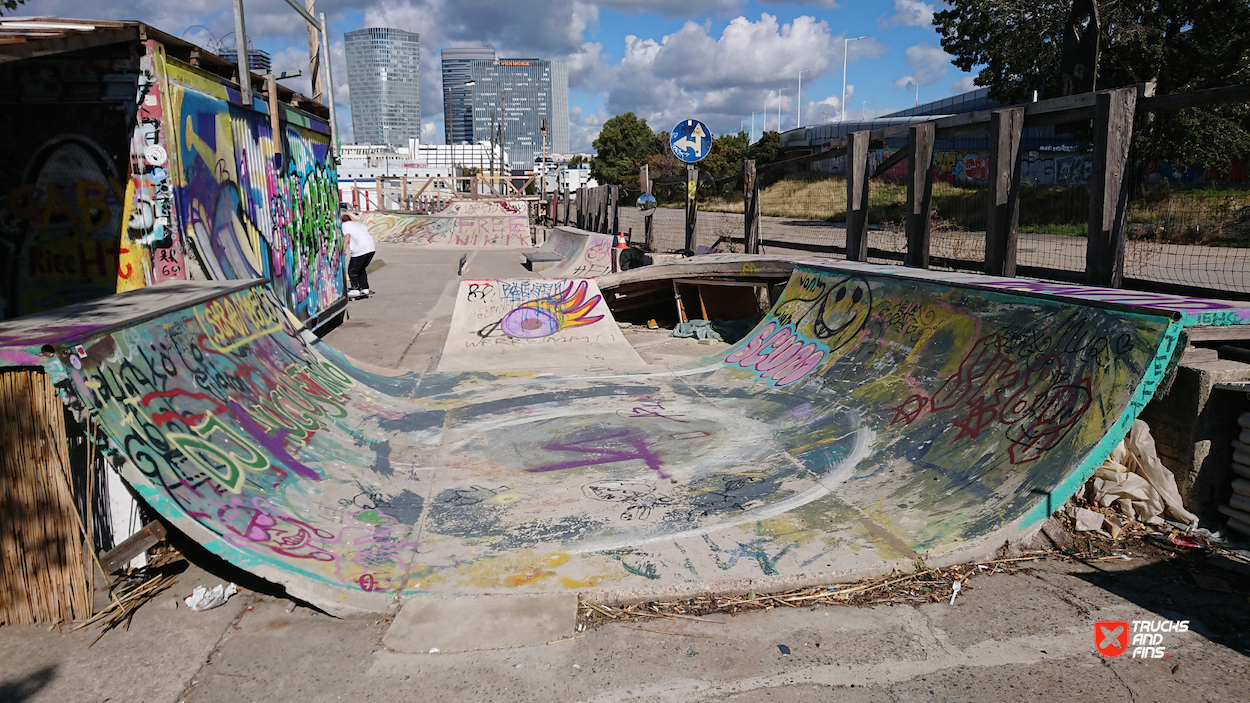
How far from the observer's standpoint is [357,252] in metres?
14.1

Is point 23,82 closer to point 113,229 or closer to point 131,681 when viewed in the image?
point 113,229

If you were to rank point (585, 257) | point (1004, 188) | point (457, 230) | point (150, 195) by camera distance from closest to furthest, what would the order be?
point (150, 195), point (1004, 188), point (585, 257), point (457, 230)

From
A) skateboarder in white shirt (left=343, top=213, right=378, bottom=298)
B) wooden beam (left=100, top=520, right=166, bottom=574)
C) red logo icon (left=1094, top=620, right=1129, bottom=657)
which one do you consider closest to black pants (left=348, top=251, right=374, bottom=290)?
skateboarder in white shirt (left=343, top=213, right=378, bottom=298)

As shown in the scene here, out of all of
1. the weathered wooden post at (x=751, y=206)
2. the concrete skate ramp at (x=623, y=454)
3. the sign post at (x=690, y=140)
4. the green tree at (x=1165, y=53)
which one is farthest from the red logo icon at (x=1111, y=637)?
the green tree at (x=1165, y=53)

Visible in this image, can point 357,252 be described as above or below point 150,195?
below

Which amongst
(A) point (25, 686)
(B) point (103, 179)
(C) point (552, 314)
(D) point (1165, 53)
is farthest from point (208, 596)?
(D) point (1165, 53)

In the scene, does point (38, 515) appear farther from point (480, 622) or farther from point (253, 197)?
point (253, 197)

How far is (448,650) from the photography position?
3.17m

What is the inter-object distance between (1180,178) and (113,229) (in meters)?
31.9

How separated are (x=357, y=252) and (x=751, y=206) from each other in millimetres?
7498

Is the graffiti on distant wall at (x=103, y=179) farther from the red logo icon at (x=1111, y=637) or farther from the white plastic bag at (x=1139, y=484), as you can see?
the white plastic bag at (x=1139, y=484)

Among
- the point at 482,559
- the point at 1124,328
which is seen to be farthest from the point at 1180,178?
the point at 482,559

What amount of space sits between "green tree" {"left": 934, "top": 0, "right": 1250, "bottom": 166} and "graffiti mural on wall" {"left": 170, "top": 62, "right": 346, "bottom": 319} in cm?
1884

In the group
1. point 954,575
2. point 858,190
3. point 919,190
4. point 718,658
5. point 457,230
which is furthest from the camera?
point 457,230
